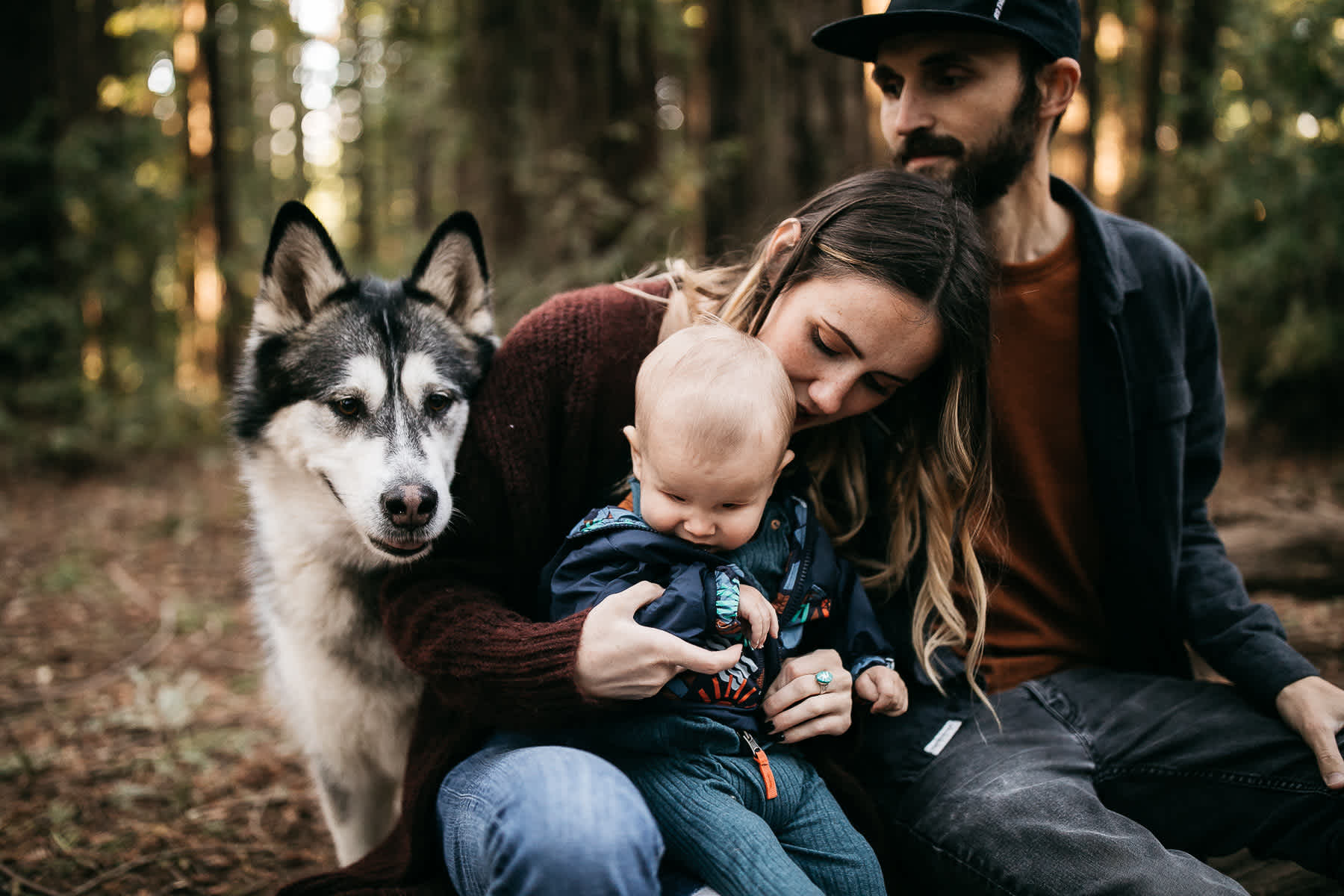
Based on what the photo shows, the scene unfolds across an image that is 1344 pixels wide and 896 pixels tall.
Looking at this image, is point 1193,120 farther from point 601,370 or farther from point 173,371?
point 173,371

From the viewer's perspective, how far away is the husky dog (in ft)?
8.08

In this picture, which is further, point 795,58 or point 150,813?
point 795,58

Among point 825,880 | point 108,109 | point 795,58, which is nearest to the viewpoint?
point 825,880

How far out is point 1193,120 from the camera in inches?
400

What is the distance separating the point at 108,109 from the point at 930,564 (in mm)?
11418

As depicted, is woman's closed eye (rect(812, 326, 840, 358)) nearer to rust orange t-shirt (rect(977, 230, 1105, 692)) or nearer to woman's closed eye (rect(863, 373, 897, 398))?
woman's closed eye (rect(863, 373, 897, 398))

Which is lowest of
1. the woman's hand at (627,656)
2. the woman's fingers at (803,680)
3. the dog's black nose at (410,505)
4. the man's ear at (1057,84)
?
the woman's fingers at (803,680)

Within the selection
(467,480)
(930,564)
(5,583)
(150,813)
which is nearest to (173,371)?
(5,583)

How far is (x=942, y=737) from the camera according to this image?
2.38 metres

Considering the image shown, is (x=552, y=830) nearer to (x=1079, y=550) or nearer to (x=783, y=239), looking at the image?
(x=783, y=239)

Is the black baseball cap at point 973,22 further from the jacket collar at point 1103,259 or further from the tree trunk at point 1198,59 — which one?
the tree trunk at point 1198,59

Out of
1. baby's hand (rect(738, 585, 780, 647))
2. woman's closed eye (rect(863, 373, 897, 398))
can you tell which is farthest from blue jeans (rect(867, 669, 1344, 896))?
woman's closed eye (rect(863, 373, 897, 398))

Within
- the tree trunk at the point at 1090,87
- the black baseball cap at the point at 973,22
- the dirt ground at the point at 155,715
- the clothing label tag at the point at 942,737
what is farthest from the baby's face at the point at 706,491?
the tree trunk at the point at 1090,87

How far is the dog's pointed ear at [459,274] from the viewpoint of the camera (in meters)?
2.64
